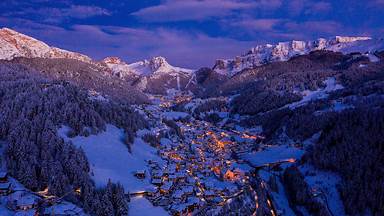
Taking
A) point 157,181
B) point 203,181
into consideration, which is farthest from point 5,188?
point 203,181

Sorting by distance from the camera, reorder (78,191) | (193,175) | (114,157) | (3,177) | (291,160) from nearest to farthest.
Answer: (3,177) → (78,191) → (193,175) → (114,157) → (291,160)

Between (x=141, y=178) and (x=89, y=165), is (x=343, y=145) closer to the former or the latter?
(x=141, y=178)

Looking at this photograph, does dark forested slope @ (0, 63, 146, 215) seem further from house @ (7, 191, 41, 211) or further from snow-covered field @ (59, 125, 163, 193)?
house @ (7, 191, 41, 211)

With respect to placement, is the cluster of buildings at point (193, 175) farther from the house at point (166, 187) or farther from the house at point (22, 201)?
the house at point (22, 201)

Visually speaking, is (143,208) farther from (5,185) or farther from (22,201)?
(5,185)

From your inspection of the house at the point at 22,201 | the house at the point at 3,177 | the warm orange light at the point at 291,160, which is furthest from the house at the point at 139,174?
the warm orange light at the point at 291,160
